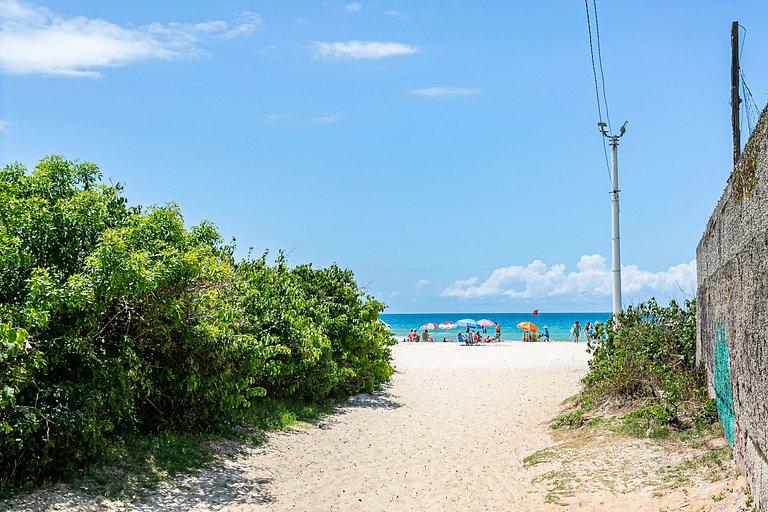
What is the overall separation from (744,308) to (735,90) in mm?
5016

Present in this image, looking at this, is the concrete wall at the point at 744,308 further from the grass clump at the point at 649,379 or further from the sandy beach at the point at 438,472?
the grass clump at the point at 649,379

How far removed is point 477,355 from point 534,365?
5.57m

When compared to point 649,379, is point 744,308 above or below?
above

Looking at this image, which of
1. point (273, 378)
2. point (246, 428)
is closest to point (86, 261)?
point (246, 428)

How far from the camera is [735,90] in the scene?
10.5m

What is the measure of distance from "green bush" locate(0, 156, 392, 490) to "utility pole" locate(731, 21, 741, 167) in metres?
7.64

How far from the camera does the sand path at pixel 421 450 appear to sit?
30.1ft

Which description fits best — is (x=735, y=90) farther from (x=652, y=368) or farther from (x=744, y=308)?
(x=744, y=308)

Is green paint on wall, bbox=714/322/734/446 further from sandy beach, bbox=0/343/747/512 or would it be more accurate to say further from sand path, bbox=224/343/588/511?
sand path, bbox=224/343/588/511

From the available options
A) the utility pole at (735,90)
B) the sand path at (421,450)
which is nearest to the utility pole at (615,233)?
the sand path at (421,450)

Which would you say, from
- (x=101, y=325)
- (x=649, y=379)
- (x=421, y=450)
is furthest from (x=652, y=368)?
(x=101, y=325)

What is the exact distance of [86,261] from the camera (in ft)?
25.8

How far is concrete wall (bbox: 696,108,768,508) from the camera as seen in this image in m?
6.04

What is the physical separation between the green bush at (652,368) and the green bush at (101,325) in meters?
6.09
